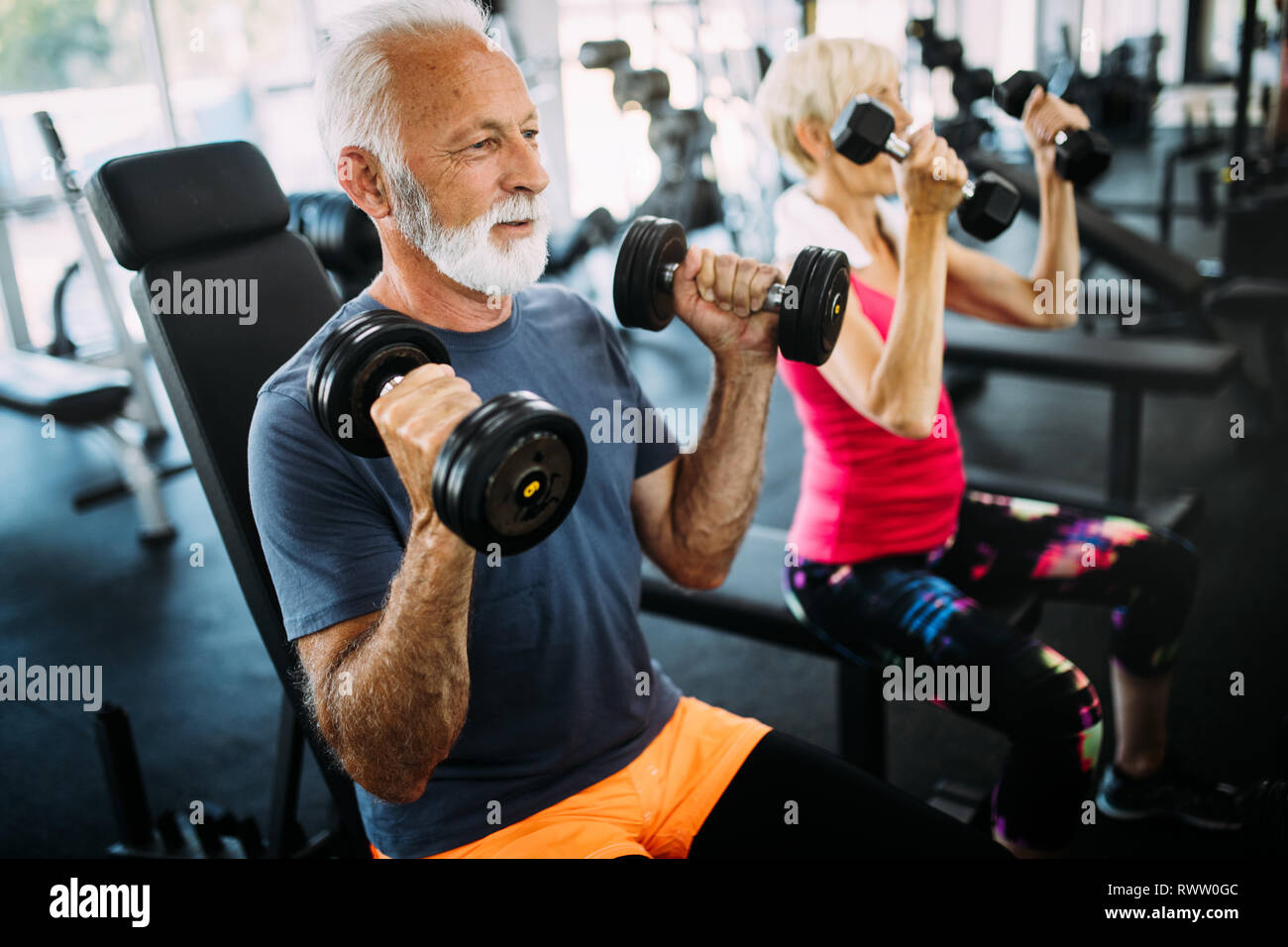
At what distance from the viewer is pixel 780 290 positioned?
4.06 feet

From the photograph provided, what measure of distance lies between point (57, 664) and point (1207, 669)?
273 centimetres

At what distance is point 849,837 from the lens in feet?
A: 3.91

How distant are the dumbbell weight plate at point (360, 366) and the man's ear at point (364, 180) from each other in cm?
28

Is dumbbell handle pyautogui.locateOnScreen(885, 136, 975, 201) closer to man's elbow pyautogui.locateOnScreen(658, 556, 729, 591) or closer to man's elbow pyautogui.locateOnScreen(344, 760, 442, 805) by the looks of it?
man's elbow pyautogui.locateOnScreen(658, 556, 729, 591)

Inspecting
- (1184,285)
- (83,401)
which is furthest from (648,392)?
(83,401)

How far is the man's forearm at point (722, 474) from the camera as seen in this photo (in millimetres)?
1356

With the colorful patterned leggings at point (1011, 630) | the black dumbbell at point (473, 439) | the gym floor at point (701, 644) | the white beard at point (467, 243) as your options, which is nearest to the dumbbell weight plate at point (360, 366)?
the black dumbbell at point (473, 439)

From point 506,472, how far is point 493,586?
1.30 feet

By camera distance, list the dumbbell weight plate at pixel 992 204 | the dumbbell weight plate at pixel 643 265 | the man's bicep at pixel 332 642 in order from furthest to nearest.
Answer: the dumbbell weight plate at pixel 992 204, the dumbbell weight plate at pixel 643 265, the man's bicep at pixel 332 642

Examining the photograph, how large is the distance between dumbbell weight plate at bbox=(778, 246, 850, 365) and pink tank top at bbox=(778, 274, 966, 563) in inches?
15.4

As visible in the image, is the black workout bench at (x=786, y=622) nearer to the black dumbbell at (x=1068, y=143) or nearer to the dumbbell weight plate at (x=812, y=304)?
the dumbbell weight plate at (x=812, y=304)

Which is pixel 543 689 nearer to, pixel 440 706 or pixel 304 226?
pixel 440 706

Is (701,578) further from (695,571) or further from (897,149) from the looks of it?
(897,149)
